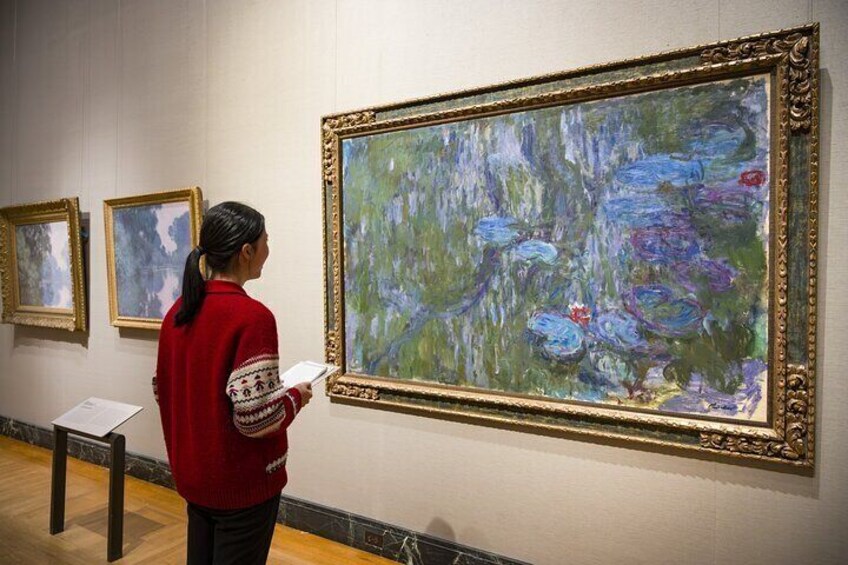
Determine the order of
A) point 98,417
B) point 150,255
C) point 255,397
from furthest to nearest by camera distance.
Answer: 1. point 150,255
2. point 98,417
3. point 255,397

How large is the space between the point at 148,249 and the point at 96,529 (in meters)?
2.33

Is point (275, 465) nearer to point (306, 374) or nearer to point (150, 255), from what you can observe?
point (306, 374)

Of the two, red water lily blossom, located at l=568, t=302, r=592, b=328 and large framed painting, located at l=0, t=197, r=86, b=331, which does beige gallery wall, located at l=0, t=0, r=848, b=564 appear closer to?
large framed painting, located at l=0, t=197, r=86, b=331

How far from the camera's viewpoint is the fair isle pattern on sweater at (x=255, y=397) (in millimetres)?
1902

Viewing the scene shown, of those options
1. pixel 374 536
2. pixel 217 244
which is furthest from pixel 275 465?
pixel 374 536

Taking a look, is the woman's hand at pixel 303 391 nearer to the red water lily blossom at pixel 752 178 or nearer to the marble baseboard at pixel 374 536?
the marble baseboard at pixel 374 536

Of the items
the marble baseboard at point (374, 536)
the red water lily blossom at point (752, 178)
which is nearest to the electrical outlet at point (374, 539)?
the marble baseboard at point (374, 536)

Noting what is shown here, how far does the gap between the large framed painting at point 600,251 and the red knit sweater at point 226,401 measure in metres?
1.39

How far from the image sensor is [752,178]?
2375 millimetres

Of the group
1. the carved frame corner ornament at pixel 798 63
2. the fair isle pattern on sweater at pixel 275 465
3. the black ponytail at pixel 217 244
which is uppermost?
the carved frame corner ornament at pixel 798 63

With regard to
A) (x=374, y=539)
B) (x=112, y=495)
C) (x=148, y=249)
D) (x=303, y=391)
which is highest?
(x=148, y=249)

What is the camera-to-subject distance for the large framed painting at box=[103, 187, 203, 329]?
443cm

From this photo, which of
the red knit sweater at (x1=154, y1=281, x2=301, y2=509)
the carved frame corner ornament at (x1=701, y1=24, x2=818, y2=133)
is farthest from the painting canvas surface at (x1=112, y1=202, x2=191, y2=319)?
the carved frame corner ornament at (x1=701, y1=24, x2=818, y2=133)

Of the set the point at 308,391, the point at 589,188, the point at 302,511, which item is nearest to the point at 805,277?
the point at 589,188
